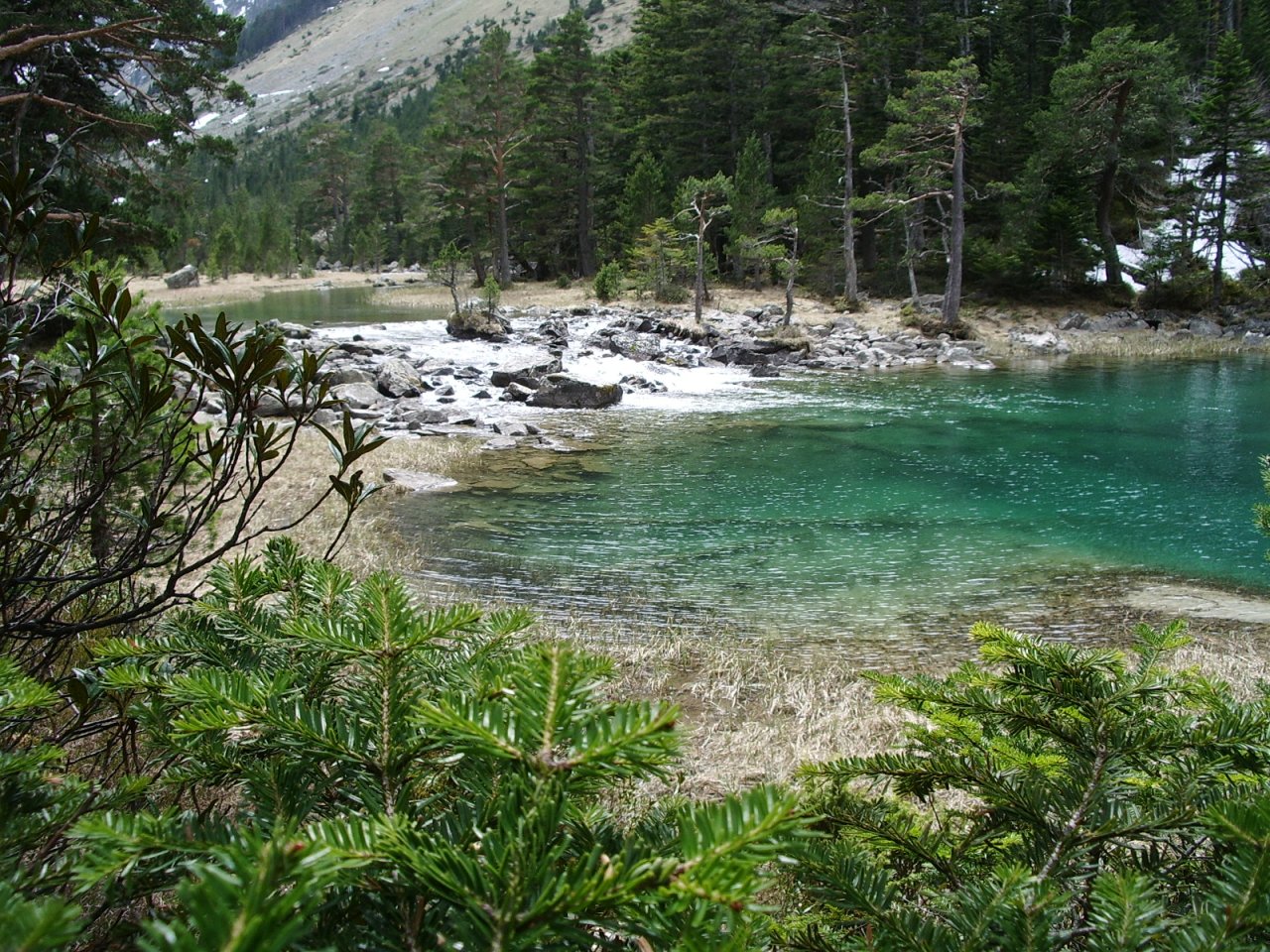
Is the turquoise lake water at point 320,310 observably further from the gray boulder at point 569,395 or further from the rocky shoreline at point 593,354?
the gray boulder at point 569,395

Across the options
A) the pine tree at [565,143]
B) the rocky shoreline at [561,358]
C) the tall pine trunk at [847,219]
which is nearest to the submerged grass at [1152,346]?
the rocky shoreline at [561,358]

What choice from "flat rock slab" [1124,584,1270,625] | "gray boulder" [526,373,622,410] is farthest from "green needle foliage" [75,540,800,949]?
"gray boulder" [526,373,622,410]

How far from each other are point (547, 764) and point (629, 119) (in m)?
50.9

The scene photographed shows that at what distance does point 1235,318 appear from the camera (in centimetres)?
2828

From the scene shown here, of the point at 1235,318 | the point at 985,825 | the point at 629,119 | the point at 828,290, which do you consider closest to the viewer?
the point at 985,825

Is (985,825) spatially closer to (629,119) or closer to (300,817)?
(300,817)

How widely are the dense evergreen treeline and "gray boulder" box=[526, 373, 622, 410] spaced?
27.1 ft

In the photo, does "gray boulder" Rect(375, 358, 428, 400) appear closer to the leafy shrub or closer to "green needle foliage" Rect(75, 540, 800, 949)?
"green needle foliage" Rect(75, 540, 800, 949)

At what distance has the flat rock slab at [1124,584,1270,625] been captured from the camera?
23.8 ft

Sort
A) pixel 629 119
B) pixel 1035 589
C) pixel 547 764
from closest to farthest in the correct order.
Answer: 1. pixel 547 764
2. pixel 1035 589
3. pixel 629 119

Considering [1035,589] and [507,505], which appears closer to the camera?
[1035,589]

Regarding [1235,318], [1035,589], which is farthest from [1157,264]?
[1035,589]

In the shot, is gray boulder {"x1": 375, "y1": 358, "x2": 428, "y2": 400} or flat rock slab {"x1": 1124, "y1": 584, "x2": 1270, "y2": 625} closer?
flat rock slab {"x1": 1124, "y1": 584, "x2": 1270, "y2": 625}

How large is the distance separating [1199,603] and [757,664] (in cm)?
473
